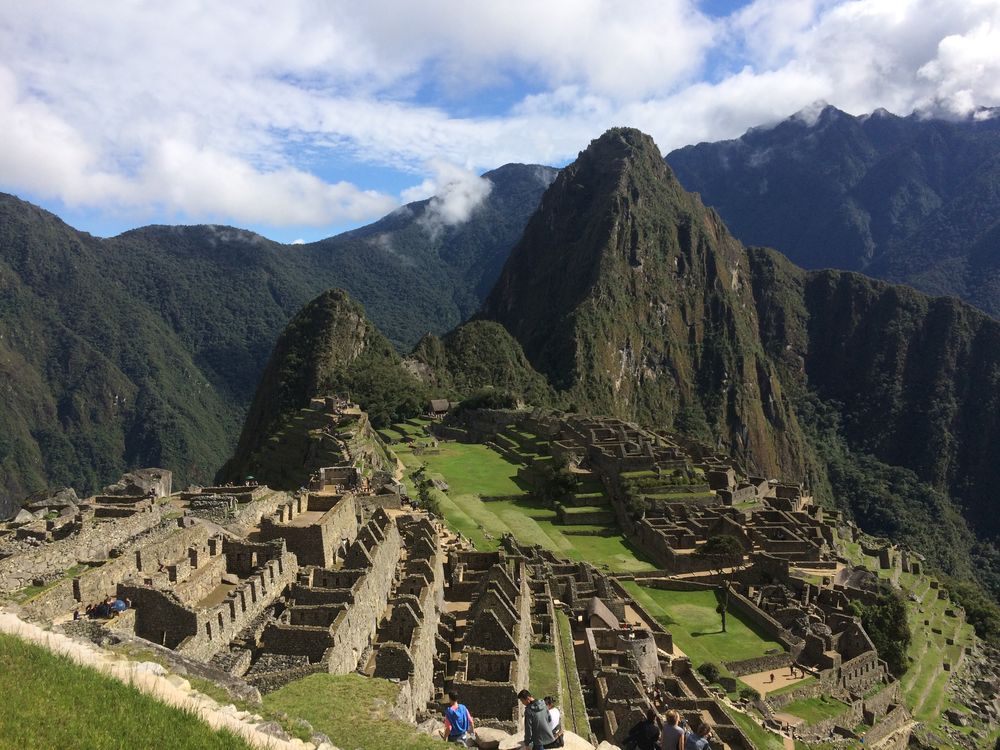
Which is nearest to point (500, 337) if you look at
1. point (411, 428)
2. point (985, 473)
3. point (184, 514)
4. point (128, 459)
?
point (411, 428)

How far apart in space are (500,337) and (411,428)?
62.3 meters

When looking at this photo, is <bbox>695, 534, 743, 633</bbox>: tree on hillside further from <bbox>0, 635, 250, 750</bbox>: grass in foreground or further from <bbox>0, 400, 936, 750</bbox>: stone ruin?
<bbox>0, 635, 250, 750</bbox>: grass in foreground

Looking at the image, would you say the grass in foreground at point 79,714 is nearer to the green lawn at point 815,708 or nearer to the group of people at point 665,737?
the group of people at point 665,737

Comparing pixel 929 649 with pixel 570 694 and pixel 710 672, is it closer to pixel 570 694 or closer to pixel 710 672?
pixel 710 672

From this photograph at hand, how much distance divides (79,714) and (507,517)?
4115 cm

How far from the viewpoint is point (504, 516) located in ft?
160

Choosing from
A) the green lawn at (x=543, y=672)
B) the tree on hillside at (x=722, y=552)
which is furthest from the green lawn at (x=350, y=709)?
the tree on hillside at (x=722, y=552)

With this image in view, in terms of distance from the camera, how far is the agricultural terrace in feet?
139

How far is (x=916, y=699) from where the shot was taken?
37.1 m

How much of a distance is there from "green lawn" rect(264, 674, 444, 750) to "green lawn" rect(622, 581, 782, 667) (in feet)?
66.8

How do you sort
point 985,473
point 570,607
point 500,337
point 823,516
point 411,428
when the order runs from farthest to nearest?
point 985,473 → point 500,337 → point 411,428 → point 823,516 → point 570,607

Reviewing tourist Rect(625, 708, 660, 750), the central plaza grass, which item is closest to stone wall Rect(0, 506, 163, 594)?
tourist Rect(625, 708, 660, 750)

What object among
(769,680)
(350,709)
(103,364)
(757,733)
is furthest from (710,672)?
(103,364)

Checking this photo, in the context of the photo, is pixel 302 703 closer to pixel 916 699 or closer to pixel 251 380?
pixel 916 699
